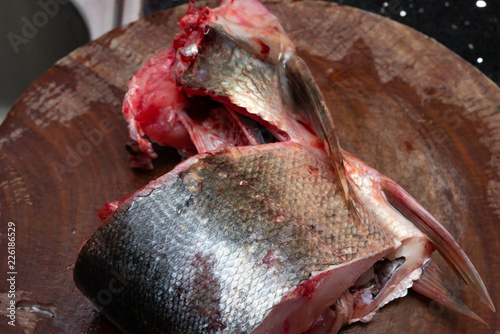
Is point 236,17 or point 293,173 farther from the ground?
point 236,17

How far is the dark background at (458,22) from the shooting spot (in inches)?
127

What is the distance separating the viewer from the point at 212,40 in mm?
2244

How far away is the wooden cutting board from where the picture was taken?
7.03 ft

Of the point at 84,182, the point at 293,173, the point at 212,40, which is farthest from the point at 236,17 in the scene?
the point at 84,182

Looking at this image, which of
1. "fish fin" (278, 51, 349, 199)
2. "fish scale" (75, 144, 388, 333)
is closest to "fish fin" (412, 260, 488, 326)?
"fish scale" (75, 144, 388, 333)

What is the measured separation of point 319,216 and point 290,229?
0.13 metres

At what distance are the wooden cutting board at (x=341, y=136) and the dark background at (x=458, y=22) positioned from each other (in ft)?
1.70

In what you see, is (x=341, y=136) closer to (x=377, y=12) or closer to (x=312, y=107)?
(x=312, y=107)

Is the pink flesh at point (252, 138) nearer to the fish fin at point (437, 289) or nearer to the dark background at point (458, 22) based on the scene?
the fish fin at point (437, 289)

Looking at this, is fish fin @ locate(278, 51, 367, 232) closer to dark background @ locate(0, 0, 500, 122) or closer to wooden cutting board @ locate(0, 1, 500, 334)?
wooden cutting board @ locate(0, 1, 500, 334)

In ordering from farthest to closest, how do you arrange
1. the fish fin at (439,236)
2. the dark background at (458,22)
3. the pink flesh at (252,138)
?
the dark background at (458,22) < the fish fin at (439,236) < the pink flesh at (252,138)

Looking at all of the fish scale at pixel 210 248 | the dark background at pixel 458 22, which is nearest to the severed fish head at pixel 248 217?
the fish scale at pixel 210 248

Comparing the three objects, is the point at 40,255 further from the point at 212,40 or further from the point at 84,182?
the point at 212,40

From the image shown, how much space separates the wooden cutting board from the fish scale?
0.36m
